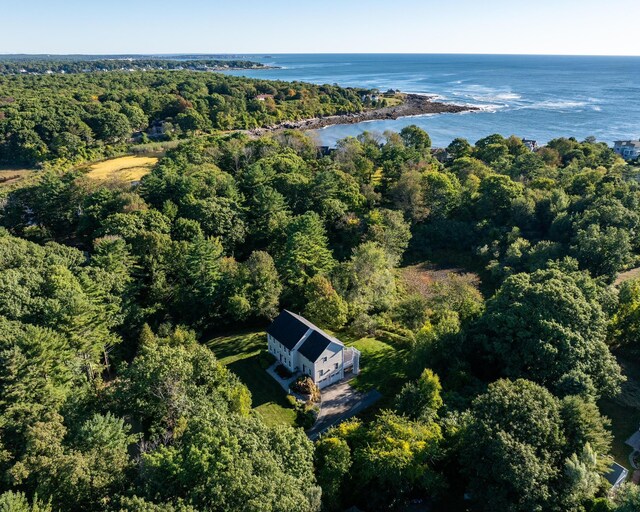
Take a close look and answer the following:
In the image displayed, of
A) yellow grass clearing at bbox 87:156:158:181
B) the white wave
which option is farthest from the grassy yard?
the white wave

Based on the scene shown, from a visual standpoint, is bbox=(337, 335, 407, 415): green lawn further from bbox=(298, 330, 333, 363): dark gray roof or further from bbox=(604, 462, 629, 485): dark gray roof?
bbox=(604, 462, 629, 485): dark gray roof

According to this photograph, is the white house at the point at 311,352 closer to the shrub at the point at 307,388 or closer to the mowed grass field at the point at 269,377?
the shrub at the point at 307,388

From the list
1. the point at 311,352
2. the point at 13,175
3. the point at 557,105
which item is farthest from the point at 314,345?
the point at 557,105

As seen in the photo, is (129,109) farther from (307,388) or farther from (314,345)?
(307,388)

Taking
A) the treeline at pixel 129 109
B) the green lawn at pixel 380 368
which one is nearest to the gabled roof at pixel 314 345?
the green lawn at pixel 380 368

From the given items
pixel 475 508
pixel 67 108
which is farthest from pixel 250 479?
pixel 67 108

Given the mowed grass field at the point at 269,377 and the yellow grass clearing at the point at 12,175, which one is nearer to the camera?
the mowed grass field at the point at 269,377
